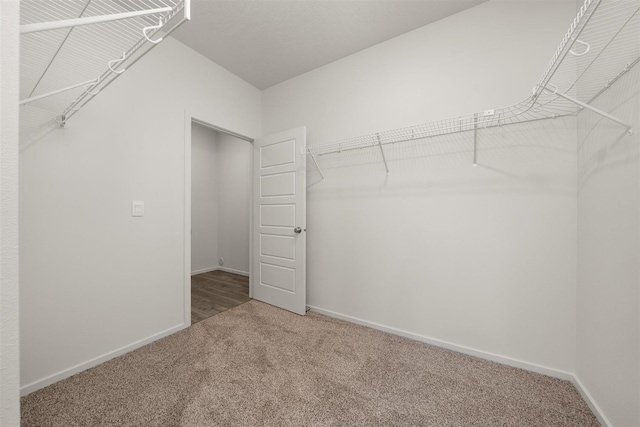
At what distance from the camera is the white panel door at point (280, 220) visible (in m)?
2.59

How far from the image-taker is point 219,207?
15.3ft

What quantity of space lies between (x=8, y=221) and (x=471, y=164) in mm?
2389

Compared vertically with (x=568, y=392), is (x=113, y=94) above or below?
above

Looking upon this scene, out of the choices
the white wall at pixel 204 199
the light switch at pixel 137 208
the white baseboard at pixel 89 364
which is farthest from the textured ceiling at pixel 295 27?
the white baseboard at pixel 89 364

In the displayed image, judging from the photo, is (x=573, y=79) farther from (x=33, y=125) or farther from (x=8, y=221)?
(x=33, y=125)

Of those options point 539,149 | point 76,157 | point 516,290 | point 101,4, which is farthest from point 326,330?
point 101,4

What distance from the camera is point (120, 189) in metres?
1.85

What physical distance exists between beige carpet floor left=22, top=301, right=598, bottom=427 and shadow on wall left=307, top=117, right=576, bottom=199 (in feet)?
4.38

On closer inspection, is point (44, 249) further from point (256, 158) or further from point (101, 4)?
point (256, 158)

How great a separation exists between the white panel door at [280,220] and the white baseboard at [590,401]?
210 cm

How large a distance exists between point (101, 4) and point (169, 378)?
2.69 metres

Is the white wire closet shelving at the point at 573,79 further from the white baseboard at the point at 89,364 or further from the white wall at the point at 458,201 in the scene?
the white baseboard at the point at 89,364

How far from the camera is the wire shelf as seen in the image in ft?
3.34

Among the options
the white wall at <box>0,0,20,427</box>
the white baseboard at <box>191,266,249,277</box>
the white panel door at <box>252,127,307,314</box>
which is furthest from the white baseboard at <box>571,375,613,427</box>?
the white baseboard at <box>191,266,249,277</box>
